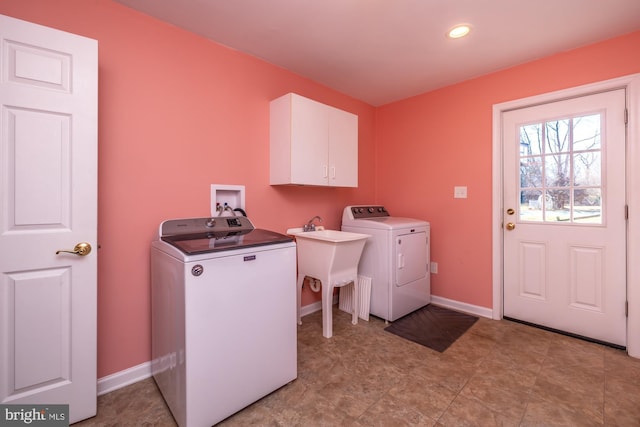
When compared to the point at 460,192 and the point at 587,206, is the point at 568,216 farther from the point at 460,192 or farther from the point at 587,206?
the point at 460,192

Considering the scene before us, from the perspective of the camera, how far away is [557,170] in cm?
238

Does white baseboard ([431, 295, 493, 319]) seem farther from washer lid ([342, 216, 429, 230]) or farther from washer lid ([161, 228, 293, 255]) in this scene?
washer lid ([161, 228, 293, 255])

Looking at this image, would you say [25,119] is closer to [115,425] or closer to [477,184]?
[115,425]

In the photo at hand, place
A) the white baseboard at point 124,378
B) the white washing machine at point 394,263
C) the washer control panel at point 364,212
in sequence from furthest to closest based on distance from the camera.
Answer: the washer control panel at point 364,212, the white washing machine at point 394,263, the white baseboard at point 124,378

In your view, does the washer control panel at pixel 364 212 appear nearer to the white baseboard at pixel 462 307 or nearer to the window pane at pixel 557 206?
the white baseboard at pixel 462 307

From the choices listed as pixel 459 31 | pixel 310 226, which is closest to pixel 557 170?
pixel 459 31

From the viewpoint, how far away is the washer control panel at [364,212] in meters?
2.97

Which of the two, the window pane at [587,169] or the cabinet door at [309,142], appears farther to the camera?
the cabinet door at [309,142]

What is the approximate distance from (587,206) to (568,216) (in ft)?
0.46

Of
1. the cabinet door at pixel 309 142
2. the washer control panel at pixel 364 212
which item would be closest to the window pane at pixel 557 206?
the washer control panel at pixel 364 212

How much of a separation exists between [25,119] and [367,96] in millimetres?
2881

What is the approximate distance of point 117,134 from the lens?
1.72 metres

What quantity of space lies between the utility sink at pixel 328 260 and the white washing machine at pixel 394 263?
0.27 m

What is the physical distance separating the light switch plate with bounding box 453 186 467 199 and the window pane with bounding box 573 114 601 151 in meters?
0.88
